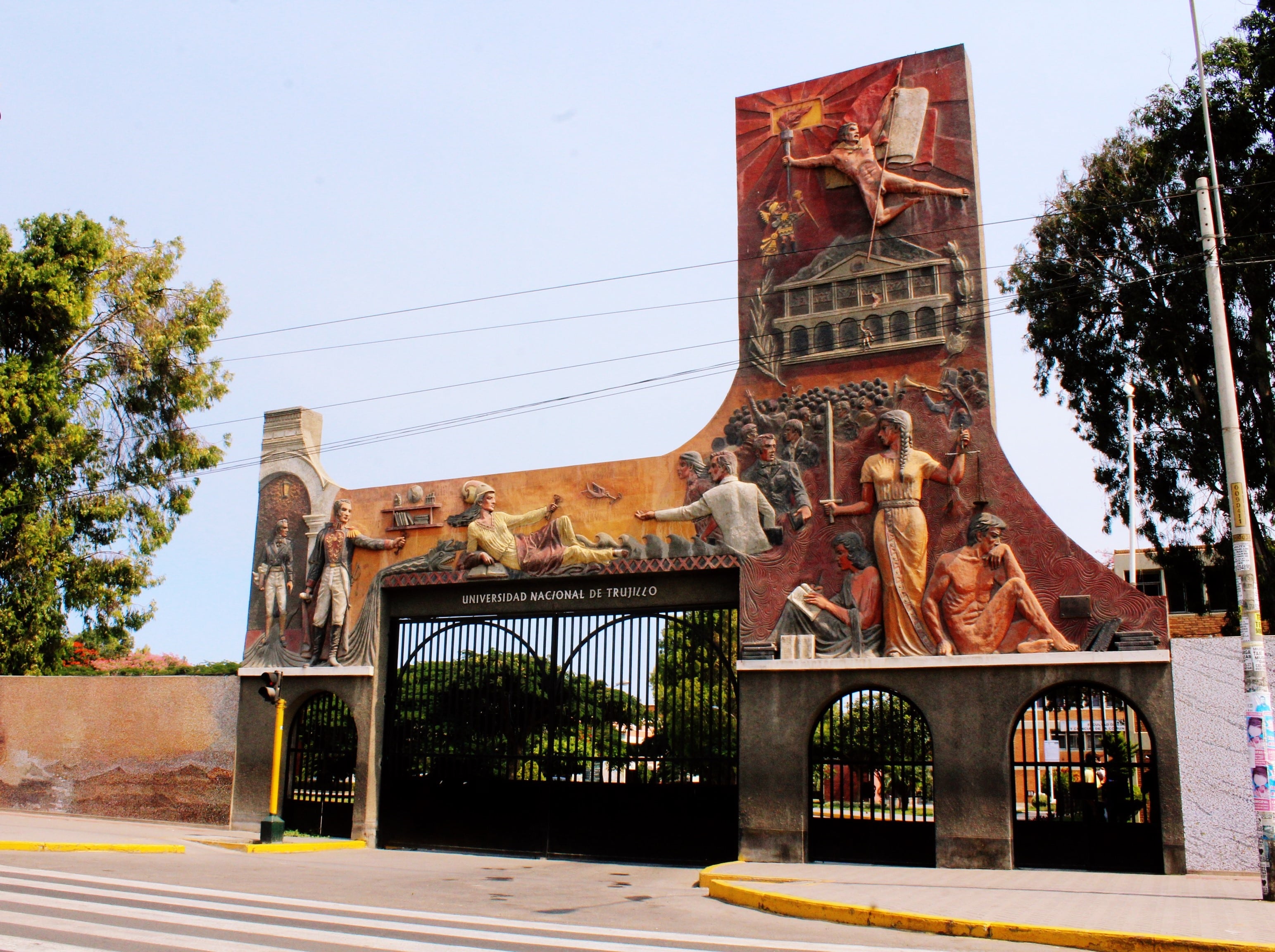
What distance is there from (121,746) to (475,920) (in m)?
14.6

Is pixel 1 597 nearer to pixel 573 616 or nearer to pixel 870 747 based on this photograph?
pixel 573 616

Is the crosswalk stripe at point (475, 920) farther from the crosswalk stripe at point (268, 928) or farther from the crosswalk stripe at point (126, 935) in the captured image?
the crosswalk stripe at point (126, 935)

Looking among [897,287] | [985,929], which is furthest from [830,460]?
[985,929]

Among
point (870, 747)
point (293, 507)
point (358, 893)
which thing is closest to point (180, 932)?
point (358, 893)

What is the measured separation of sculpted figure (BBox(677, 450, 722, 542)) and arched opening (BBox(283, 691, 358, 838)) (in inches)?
289

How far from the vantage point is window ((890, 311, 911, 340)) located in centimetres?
1669

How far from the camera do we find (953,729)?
594 inches

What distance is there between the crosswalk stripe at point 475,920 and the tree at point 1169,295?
16.5m

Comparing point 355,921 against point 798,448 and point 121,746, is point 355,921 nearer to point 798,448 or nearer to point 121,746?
point 798,448

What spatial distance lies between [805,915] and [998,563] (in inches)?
239

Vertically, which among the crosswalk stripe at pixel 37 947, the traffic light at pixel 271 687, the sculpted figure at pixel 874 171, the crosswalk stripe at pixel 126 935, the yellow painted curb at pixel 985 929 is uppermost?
the sculpted figure at pixel 874 171

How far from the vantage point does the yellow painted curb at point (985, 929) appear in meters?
8.88

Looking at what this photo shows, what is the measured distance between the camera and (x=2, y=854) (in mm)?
14719

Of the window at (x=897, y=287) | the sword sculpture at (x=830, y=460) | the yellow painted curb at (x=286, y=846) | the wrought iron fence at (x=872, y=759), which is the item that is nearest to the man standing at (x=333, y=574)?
the yellow painted curb at (x=286, y=846)
